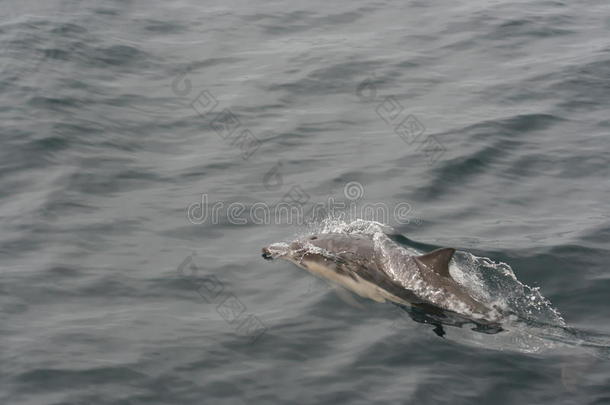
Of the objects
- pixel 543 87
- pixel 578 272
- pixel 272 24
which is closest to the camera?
pixel 578 272

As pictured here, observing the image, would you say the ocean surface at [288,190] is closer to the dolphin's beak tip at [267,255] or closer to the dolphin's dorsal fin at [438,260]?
the dolphin's beak tip at [267,255]

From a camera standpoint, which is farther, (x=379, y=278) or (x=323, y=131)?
(x=323, y=131)

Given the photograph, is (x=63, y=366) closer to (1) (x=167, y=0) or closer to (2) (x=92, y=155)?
(2) (x=92, y=155)

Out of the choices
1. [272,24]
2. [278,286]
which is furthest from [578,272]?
[272,24]

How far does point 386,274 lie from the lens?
1171cm

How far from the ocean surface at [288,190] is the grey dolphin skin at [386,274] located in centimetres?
23

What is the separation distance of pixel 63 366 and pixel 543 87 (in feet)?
42.8

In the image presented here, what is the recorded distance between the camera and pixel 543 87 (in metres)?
18.9

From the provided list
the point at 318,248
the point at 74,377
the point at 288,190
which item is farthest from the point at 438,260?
the point at 74,377

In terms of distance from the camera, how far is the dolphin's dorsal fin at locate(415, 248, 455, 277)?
10805 millimetres

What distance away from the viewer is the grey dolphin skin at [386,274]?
35.7 feet

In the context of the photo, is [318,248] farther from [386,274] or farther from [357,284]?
[386,274]

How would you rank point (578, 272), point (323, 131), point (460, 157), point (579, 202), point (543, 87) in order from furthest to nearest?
point (543, 87) → point (323, 131) → point (460, 157) → point (579, 202) → point (578, 272)

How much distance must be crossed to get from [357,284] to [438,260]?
141cm
